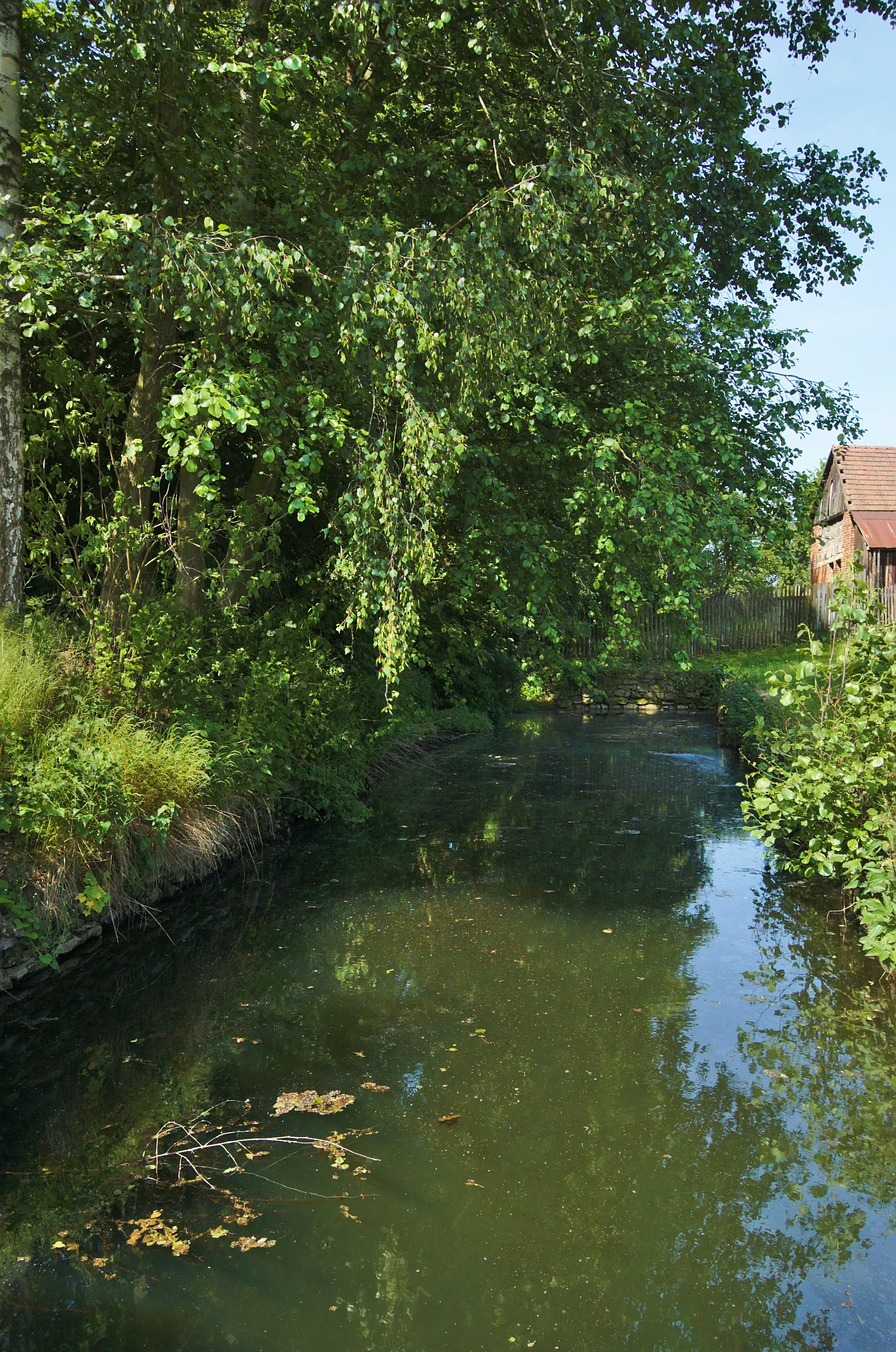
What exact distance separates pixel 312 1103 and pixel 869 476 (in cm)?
3174

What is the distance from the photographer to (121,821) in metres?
7.03

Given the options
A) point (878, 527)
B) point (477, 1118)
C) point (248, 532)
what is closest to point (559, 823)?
point (248, 532)

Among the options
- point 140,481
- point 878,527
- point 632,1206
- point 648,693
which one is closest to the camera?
point 632,1206

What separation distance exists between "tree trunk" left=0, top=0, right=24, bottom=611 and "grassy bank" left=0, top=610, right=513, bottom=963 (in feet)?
1.82

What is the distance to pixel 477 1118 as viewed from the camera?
16.4ft

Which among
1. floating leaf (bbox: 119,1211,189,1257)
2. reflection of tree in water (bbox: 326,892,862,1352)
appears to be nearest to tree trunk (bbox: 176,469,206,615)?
reflection of tree in water (bbox: 326,892,862,1352)

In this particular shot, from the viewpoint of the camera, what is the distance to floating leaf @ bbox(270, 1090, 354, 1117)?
507cm

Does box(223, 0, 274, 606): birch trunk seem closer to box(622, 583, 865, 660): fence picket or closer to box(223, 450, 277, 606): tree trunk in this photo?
box(223, 450, 277, 606): tree trunk

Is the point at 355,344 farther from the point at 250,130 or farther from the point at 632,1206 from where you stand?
the point at 632,1206

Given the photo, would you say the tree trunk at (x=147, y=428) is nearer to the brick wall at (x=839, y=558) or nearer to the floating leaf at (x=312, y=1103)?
the floating leaf at (x=312, y=1103)

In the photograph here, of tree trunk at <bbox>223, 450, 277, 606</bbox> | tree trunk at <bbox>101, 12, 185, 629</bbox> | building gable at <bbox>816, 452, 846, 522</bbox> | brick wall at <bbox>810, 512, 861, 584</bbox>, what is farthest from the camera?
building gable at <bbox>816, 452, 846, 522</bbox>

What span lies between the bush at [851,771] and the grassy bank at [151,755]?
4524 mm

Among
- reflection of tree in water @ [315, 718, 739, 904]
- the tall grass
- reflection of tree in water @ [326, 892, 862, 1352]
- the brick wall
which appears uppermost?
the brick wall

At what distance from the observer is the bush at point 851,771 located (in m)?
6.69
